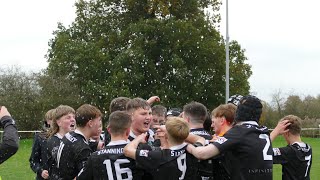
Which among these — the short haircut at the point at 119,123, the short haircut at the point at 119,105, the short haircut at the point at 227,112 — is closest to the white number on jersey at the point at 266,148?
the short haircut at the point at 227,112

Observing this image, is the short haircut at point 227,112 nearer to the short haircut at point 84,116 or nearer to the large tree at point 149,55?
the short haircut at point 84,116

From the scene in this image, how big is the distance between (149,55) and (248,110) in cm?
3109

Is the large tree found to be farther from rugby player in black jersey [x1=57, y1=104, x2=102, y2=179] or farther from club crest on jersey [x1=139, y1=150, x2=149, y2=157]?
club crest on jersey [x1=139, y1=150, x2=149, y2=157]

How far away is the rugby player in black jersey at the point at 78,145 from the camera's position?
19.6ft

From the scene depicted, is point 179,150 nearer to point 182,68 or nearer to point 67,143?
point 67,143

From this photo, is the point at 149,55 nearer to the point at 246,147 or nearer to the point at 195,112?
the point at 195,112

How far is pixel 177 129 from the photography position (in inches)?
216

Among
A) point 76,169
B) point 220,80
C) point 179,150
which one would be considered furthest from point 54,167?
point 220,80

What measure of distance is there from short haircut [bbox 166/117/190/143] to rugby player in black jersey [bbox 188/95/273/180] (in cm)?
16

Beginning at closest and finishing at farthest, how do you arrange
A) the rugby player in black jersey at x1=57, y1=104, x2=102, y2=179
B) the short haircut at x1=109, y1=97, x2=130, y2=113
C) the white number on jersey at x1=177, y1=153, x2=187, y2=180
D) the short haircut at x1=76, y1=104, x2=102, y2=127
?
the white number on jersey at x1=177, y1=153, x2=187, y2=180, the rugby player in black jersey at x1=57, y1=104, x2=102, y2=179, the short haircut at x1=76, y1=104, x2=102, y2=127, the short haircut at x1=109, y1=97, x2=130, y2=113

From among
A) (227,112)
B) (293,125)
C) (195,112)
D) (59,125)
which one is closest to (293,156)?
(293,125)

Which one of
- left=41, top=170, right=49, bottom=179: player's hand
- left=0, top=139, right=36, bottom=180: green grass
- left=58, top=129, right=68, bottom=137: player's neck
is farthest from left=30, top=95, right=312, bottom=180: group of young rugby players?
left=0, top=139, right=36, bottom=180: green grass

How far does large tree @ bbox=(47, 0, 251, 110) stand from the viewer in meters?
35.6

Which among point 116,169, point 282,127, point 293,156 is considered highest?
point 282,127
